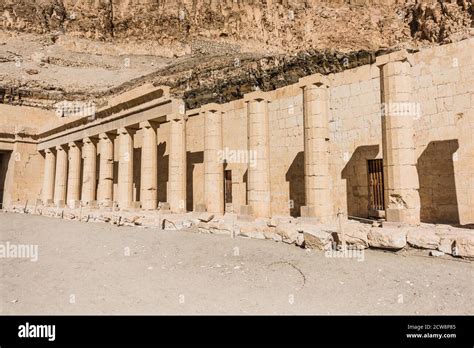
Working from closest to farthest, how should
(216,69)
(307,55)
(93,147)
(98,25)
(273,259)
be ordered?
(273,259) < (307,55) < (93,147) < (216,69) < (98,25)

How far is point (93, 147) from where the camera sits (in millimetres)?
22938

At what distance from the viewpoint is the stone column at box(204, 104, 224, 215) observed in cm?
1603

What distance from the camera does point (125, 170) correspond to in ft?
63.3

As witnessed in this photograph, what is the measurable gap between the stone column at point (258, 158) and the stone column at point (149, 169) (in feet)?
20.9

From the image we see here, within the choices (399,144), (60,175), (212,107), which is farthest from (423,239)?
(60,175)

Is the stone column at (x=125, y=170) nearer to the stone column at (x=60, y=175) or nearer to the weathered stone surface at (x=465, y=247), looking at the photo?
the stone column at (x=60, y=175)

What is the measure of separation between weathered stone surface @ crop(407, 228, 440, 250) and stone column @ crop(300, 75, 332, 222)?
4.15 metres

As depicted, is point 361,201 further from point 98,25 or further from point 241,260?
point 98,25

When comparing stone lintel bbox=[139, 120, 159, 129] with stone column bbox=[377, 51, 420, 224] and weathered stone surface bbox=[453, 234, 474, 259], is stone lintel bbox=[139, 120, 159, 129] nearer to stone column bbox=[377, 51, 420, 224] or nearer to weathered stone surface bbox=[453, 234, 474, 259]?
stone column bbox=[377, 51, 420, 224]

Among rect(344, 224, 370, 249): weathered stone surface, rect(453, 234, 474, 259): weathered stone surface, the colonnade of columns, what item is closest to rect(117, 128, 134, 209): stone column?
the colonnade of columns
